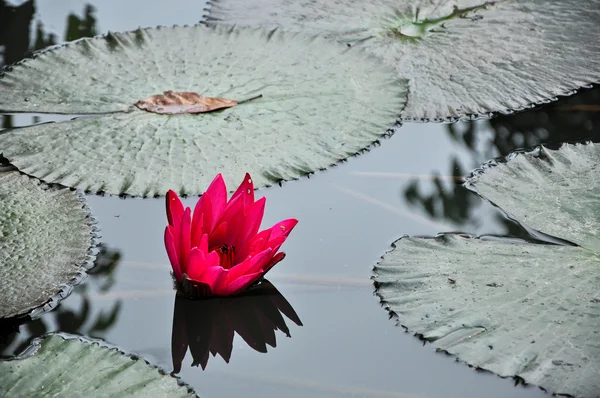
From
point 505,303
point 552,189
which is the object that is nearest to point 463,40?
point 552,189

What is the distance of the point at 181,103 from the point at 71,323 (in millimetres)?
969

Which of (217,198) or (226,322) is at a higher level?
(217,198)

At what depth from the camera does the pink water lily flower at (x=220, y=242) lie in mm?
1806

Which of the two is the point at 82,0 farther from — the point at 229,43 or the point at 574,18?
the point at 574,18

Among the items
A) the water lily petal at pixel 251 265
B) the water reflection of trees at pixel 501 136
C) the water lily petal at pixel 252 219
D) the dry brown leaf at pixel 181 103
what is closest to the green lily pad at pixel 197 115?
the dry brown leaf at pixel 181 103

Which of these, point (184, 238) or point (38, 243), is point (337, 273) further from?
point (38, 243)

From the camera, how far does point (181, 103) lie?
253 centimetres

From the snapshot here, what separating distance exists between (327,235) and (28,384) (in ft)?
2.98

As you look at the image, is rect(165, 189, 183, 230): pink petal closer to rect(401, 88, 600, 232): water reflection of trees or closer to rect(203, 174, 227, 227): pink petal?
rect(203, 174, 227, 227): pink petal

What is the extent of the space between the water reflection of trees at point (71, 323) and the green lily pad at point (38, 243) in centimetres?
3

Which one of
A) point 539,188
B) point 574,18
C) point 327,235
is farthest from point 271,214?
point 574,18

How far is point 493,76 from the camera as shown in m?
2.75

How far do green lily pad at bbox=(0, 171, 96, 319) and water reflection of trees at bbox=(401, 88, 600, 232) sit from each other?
0.94m

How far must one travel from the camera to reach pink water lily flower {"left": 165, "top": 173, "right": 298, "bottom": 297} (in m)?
1.81
